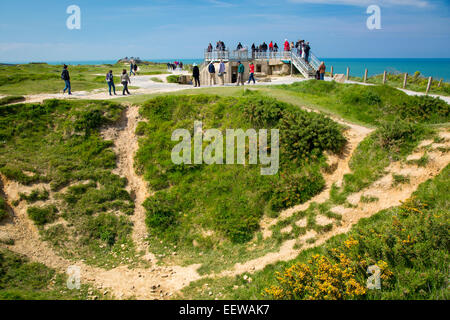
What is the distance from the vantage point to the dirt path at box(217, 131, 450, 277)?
12.3 metres

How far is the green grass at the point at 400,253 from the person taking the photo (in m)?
8.05

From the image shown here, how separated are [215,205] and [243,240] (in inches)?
97.7

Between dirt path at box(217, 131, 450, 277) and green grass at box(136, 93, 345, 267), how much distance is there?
1.80 metres

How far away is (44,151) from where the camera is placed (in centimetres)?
1819

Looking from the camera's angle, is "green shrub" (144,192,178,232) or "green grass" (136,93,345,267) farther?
"green shrub" (144,192,178,232)

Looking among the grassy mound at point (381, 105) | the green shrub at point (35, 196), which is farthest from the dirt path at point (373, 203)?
the green shrub at point (35, 196)

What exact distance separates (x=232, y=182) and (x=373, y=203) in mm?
6984

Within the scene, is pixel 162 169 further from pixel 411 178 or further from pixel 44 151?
pixel 411 178

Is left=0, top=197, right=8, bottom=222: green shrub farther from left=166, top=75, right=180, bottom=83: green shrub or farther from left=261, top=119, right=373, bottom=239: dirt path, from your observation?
left=166, top=75, right=180, bottom=83: green shrub

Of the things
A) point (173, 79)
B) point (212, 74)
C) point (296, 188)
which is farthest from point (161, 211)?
point (173, 79)

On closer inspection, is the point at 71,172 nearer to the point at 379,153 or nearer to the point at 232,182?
the point at 232,182

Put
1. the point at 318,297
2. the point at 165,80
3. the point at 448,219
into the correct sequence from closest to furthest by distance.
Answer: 1. the point at 318,297
2. the point at 448,219
3. the point at 165,80

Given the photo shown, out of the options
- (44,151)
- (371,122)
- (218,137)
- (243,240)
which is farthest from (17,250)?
(371,122)

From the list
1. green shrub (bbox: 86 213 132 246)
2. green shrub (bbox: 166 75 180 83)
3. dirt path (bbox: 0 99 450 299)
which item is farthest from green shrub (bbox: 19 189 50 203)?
green shrub (bbox: 166 75 180 83)
